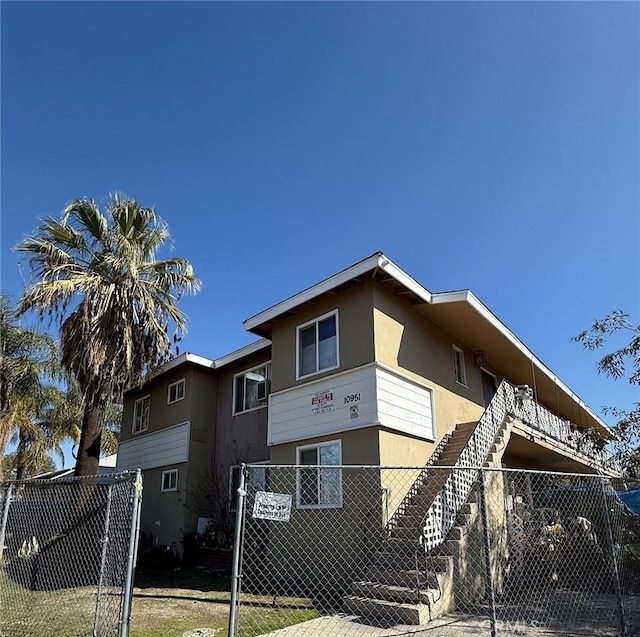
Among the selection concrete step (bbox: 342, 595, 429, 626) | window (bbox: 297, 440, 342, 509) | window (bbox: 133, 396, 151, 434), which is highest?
window (bbox: 133, 396, 151, 434)

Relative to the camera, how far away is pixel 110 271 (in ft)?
49.0

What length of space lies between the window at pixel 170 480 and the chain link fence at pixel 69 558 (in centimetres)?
393

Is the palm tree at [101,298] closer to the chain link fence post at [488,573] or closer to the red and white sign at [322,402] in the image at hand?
the red and white sign at [322,402]

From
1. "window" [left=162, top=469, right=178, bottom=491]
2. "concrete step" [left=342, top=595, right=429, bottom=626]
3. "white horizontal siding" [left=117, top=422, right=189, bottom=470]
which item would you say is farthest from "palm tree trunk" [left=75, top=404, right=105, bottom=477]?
"concrete step" [left=342, top=595, right=429, bottom=626]

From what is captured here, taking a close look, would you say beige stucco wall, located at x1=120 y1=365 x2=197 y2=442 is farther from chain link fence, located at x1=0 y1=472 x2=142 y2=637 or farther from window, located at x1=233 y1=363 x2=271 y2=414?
chain link fence, located at x1=0 y1=472 x2=142 y2=637

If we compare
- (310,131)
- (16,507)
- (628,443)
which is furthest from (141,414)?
(628,443)

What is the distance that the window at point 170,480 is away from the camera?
17.6 metres

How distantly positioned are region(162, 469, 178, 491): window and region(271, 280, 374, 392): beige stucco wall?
250 inches

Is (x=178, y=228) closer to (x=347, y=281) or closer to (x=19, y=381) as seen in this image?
(x=347, y=281)

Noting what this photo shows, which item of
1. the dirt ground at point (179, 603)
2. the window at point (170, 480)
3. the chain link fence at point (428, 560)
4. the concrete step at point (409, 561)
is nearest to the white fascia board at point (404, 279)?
the chain link fence at point (428, 560)

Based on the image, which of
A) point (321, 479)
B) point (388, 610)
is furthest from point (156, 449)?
point (388, 610)

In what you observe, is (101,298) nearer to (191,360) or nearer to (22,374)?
(191,360)

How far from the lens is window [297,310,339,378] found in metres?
12.8

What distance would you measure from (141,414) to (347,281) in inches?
500
